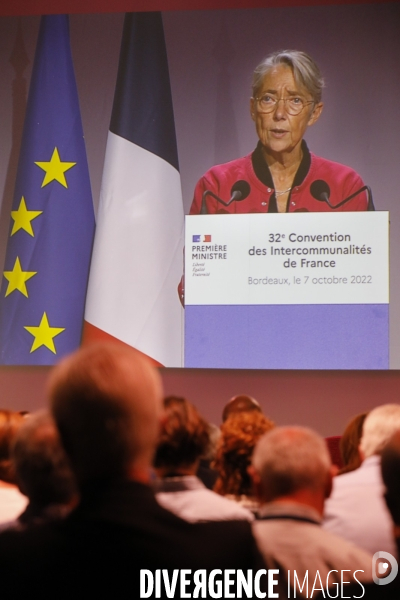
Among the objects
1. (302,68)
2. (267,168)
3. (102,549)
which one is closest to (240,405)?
(267,168)

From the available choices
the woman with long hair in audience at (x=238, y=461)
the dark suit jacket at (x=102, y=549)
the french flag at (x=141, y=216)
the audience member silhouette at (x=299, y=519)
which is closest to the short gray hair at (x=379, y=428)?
the woman with long hair in audience at (x=238, y=461)

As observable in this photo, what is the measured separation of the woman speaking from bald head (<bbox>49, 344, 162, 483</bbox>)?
3939 mm

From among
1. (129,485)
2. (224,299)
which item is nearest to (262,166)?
(224,299)

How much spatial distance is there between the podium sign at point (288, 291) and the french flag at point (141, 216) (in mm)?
162

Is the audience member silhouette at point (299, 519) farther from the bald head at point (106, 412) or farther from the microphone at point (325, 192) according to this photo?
the microphone at point (325, 192)

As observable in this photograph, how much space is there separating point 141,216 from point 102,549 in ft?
13.6

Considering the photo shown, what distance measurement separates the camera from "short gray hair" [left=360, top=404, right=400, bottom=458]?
83.4 inches

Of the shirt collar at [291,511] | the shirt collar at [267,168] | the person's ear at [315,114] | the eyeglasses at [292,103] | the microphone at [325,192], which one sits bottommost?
the shirt collar at [291,511]

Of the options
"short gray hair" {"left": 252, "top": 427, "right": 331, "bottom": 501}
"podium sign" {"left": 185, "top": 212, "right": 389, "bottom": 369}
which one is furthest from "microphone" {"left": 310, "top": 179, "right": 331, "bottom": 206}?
"short gray hair" {"left": 252, "top": 427, "right": 331, "bottom": 501}

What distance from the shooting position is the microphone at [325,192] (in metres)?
4.64

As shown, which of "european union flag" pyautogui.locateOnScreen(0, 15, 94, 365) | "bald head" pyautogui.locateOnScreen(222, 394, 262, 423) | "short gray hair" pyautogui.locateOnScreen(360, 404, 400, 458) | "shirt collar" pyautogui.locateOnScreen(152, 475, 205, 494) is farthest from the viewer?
"european union flag" pyautogui.locateOnScreen(0, 15, 94, 365)

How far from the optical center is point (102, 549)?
0.84 m

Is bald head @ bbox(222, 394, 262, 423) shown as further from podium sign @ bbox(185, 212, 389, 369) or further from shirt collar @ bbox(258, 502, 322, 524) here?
shirt collar @ bbox(258, 502, 322, 524)

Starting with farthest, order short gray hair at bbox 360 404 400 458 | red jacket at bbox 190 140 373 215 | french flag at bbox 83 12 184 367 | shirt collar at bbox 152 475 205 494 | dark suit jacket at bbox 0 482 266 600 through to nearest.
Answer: french flag at bbox 83 12 184 367 → red jacket at bbox 190 140 373 215 → short gray hair at bbox 360 404 400 458 → shirt collar at bbox 152 475 205 494 → dark suit jacket at bbox 0 482 266 600
